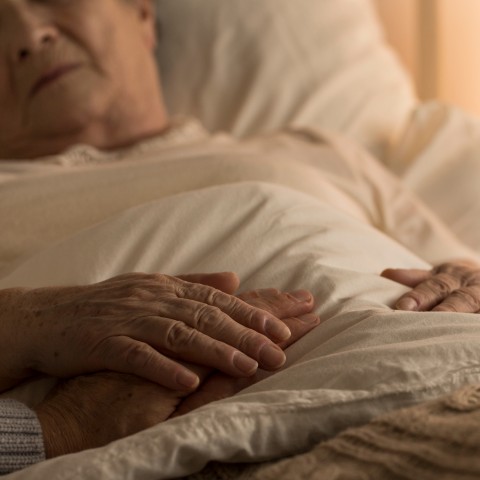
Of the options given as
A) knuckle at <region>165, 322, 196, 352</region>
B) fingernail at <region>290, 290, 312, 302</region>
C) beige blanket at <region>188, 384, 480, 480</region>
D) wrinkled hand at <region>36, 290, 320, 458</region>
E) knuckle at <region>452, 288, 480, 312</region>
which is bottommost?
wrinkled hand at <region>36, 290, 320, 458</region>

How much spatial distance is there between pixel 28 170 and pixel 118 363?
27.9 inches

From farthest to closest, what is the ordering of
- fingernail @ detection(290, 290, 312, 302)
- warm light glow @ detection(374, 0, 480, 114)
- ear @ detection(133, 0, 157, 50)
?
1. warm light glow @ detection(374, 0, 480, 114)
2. ear @ detection(133, 0, 157, 50)
3. fingernail @ detection(290, 290, 312, 302)

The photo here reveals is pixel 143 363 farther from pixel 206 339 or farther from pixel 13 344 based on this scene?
pixel 13 344

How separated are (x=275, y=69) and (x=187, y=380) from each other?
1.23m

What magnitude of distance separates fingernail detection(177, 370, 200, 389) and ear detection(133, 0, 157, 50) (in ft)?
3.84

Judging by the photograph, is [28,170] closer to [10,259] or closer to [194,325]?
[10,259]

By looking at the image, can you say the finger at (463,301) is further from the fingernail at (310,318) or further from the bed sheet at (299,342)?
the fingernail at (310,318)

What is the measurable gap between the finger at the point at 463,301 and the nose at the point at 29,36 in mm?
903

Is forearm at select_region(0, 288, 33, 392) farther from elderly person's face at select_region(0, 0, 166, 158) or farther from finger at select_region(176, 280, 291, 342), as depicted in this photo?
elderly person's face at select_region(0, 0, 166, 158)

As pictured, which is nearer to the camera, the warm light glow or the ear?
the ear

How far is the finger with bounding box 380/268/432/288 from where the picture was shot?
1135mm

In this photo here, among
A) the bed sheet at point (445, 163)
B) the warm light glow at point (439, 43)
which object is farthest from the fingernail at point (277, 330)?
the warm light glow at point (439, 43)

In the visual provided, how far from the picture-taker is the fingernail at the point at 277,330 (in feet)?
3.00

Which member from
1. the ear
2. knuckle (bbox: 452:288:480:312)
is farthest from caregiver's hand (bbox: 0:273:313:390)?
the ear
